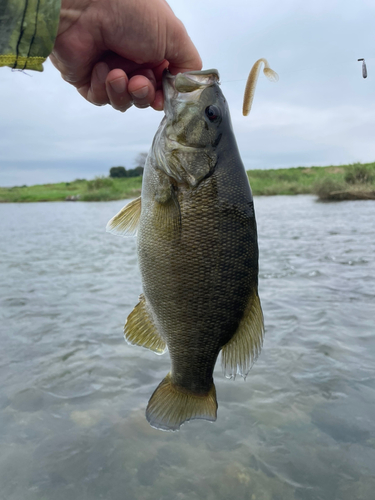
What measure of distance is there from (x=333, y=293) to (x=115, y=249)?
915cm

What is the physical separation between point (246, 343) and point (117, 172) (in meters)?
56.5

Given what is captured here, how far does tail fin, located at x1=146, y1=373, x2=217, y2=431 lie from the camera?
2238mm

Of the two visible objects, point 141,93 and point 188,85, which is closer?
point 188,85

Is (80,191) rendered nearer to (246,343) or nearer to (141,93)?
(141,93)

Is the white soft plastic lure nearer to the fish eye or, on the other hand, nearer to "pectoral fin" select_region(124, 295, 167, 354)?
the fish eye


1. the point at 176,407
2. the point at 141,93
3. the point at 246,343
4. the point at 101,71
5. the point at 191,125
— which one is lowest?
the point at 176,407

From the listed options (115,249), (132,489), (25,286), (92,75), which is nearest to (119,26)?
(92,75)

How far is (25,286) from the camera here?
31.1 ft

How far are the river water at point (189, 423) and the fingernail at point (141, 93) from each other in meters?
2.93

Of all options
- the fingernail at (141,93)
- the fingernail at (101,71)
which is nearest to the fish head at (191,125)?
the fingernail at (141,93)

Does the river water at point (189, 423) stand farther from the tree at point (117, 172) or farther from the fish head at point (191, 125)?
the tree at point (117, 172)

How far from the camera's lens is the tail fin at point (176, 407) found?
2238 millimetres

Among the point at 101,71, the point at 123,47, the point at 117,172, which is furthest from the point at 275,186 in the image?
the point at 123,47

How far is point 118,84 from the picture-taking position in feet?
8.34
